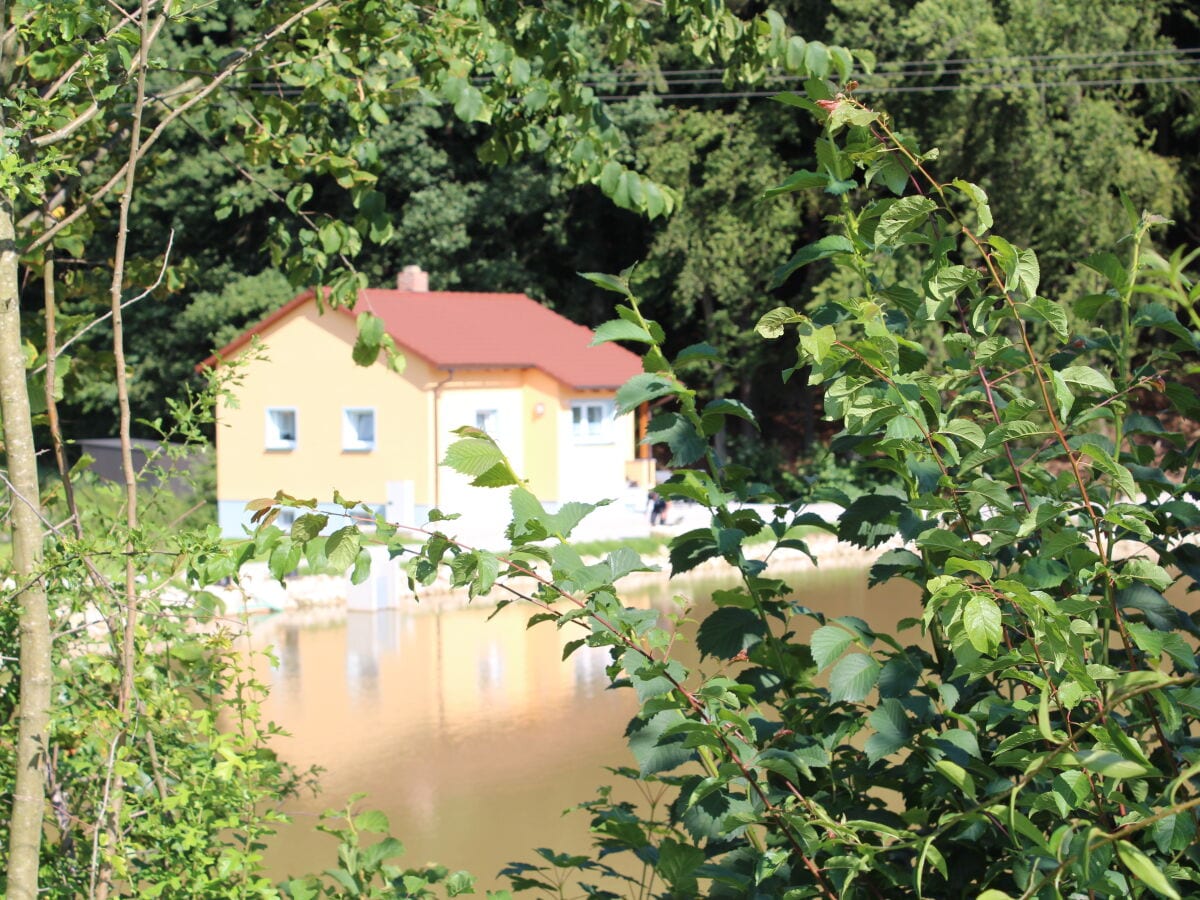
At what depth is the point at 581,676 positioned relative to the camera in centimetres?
796

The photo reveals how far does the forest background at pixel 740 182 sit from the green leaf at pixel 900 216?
542 inches

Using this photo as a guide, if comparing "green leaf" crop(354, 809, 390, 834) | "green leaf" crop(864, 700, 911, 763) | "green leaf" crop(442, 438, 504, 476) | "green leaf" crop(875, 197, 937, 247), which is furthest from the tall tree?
"green leaf" crop(864, 700, 911, 763)

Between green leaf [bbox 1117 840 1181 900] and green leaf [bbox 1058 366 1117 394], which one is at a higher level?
green leaf [bbox 1058 366 1117 394]

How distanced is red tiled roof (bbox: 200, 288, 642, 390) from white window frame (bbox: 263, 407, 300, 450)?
2.93 feet

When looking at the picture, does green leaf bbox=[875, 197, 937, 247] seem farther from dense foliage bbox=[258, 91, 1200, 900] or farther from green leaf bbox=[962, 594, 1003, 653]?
green leaf bbox=[962, 594, 1003, 653]

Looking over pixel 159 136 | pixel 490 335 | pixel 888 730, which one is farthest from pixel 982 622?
pixel 490 335

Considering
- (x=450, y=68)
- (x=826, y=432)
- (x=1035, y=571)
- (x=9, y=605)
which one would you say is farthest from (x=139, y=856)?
(x=826, y=432)

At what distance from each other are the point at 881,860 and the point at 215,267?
2175 centimetres

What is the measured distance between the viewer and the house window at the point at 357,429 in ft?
51.6

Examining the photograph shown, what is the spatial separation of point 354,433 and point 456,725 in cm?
953

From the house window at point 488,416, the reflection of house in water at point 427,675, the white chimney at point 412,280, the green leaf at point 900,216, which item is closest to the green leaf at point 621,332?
the green leaf at point 900,216

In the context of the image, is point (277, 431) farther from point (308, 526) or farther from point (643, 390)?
point (308, 526)

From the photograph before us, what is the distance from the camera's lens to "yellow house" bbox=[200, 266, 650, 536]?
15.2m

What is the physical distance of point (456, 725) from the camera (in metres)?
6.71
